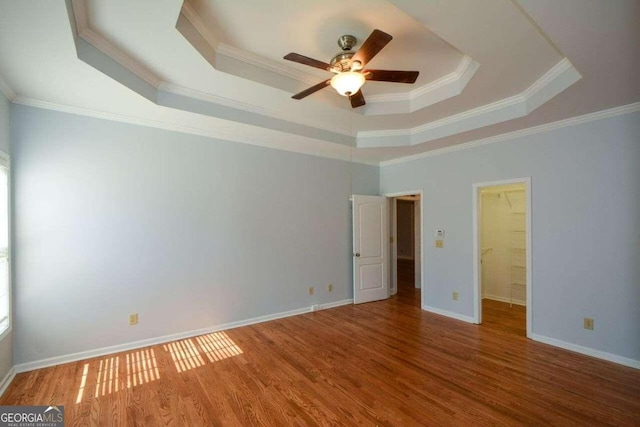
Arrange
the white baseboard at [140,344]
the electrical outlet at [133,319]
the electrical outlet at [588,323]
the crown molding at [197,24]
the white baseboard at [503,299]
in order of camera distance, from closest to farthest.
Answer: the crown molding at [197,24]
the white baseboard at [140,344]
the electrical outlet at [588,323]
the electrical outlet at [133,319]
the white baseboard at [503,299]

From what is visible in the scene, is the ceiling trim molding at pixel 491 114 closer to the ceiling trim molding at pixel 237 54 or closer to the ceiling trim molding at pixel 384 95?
the ceiling trim molding at pixel 384 95

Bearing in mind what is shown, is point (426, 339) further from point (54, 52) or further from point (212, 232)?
point (54, 52)

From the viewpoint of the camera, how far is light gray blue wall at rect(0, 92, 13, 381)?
250 centimetres

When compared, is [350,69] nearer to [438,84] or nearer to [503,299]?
[438,84]

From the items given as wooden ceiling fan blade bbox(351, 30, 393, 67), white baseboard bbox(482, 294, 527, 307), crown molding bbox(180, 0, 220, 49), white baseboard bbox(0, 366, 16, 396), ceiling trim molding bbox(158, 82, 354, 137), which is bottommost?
white baseboard bbox(482, 294, 527, 307)

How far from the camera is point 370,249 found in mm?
5281

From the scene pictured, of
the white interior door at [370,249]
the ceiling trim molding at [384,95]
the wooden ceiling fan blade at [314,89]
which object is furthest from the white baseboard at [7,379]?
the white interior door at [370,249]

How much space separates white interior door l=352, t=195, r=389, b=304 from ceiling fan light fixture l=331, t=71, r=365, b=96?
2.88 m

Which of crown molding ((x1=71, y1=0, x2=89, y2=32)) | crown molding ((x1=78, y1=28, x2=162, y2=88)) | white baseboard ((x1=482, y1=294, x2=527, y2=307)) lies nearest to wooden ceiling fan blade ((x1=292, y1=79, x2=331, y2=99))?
crown molding ((x1=78, y1=28, x2=162, y2=88))

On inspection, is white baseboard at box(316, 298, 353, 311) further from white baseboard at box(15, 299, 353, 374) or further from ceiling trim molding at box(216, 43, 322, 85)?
ceiling trim molding at box(216, 43, 322, 85)

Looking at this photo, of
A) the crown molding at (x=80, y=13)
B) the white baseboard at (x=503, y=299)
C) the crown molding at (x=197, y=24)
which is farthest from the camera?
the white baseboard at (x=503, y=299)

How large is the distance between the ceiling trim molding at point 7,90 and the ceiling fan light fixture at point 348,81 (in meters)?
2.78

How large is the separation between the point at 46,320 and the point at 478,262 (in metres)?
5.23

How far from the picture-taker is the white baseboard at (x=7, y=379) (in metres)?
2.44
